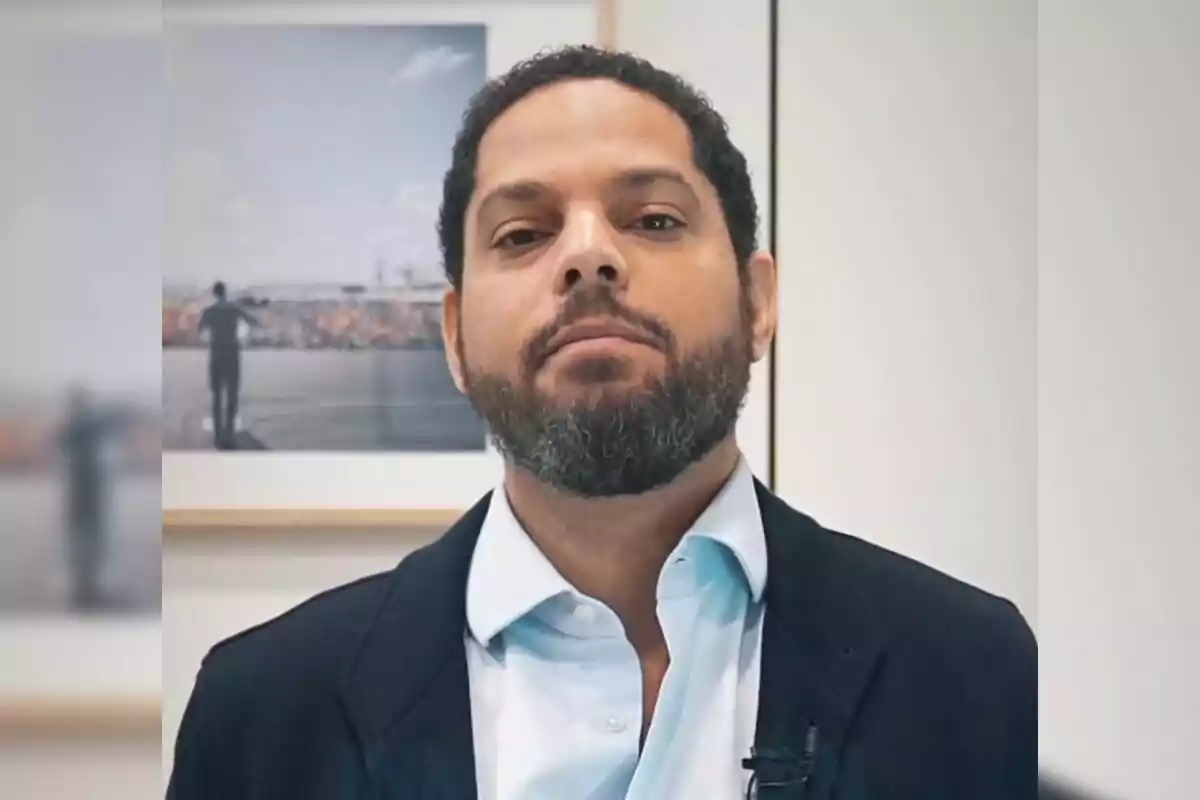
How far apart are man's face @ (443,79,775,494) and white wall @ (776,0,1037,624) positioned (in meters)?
0.09

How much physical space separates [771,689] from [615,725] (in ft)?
0.31

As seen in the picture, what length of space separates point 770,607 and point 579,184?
0.28 metres

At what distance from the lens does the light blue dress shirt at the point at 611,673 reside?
1.94ft

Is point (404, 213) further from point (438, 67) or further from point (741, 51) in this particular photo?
point (741, 51)

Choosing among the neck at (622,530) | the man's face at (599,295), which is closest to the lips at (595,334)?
the man's face at (599,295)

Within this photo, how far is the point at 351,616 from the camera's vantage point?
2.15ft

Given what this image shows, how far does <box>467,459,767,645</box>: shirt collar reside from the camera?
628mm

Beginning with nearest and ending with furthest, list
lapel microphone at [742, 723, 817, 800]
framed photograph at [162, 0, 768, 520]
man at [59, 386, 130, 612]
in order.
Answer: man at [59, 386, 130, 612], lapel microphone at [742, 723, 817, 800], framed photograph at [162, 0, 768, 520]

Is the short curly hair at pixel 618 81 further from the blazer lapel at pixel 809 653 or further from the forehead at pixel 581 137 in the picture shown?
the blazer lapel at pixel 809 653

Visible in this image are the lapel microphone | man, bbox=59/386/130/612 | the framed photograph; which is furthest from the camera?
the framed photograph

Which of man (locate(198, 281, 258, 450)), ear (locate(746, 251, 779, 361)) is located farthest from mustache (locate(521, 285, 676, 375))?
man (locate(198, 281, 258, 450))

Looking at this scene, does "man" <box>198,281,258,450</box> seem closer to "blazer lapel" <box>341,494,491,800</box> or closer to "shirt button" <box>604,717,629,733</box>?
"blazer lapel" <box>341,494,491,800</box>

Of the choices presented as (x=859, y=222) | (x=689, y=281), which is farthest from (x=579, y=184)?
(x=859, y=222)

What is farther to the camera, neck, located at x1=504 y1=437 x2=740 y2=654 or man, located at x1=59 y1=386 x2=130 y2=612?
neck, located at x1=504 y1=437 x2=740 y2=654
